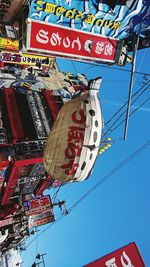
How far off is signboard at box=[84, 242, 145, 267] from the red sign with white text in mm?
5105

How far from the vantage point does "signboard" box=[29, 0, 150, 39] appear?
7.48m

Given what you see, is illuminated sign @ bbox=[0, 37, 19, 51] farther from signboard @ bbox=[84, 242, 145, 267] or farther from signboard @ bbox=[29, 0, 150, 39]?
signboard @ bbox=[84, 242, 145, 267]

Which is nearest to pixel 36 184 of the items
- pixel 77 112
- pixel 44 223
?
pixel 44 223

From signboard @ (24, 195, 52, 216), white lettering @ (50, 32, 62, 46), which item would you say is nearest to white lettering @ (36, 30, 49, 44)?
white lettering @ (50, 32, 62, 46)

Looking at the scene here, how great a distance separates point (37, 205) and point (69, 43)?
64.9 ft

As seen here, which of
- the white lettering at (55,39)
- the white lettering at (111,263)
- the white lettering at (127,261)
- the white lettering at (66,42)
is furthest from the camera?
the white lettering at (66,42)

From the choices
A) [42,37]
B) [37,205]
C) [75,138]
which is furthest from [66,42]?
[37,205]

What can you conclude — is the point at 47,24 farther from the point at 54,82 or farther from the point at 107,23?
the point at 54,82

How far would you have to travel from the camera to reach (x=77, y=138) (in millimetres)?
8211

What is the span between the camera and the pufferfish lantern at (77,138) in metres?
8.19

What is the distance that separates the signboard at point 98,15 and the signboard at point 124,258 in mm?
5764

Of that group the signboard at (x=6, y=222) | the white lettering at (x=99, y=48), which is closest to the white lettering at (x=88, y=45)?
the white lettering at (x=99, y=48)

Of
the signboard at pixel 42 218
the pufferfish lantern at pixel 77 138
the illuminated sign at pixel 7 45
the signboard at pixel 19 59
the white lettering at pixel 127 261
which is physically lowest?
the signboard at pixel 42 218

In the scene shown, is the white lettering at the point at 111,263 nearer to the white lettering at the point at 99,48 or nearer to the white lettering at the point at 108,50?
the white lettering at the point at 99,48
